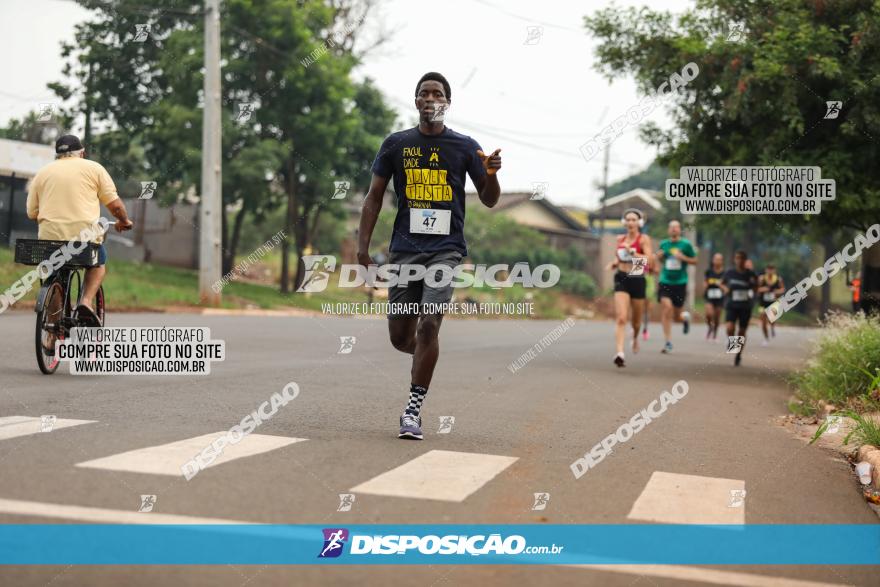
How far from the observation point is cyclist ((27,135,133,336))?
9.42 meters

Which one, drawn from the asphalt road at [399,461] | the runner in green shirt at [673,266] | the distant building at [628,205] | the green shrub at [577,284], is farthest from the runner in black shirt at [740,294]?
the distant building at [628,205]

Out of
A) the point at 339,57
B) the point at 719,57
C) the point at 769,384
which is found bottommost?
the point at 769,384

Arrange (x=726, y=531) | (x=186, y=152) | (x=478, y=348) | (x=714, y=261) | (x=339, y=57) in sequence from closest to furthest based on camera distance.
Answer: (x=726, y=531) → (x=478, y=348) → (x=714, y=261) → (x=186, y=152) → (x=339, y=57)

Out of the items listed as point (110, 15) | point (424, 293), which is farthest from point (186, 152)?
point (424, 293)

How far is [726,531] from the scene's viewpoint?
4.73 m

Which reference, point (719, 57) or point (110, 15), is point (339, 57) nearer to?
point (110, 15)

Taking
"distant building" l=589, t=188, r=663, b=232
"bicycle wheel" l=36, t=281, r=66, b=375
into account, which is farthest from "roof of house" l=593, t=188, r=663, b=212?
"bicycle wheel" l=36, t=281, r=66, b=375

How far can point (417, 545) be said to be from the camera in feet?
14.0

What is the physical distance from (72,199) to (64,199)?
0.07 m

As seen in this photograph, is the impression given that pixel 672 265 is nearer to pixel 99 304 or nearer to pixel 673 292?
pixel 673 292

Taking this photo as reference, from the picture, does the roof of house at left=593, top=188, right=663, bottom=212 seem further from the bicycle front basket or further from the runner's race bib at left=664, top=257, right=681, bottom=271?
the bicycle front basket

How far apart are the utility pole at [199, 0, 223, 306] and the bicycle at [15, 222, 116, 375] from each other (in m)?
16.1

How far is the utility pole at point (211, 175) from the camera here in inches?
1007

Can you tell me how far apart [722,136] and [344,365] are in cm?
605
